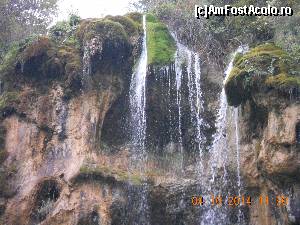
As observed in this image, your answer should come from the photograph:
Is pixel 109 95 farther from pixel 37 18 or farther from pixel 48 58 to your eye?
pixel 37 18

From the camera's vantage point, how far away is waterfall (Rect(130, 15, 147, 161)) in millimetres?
13564

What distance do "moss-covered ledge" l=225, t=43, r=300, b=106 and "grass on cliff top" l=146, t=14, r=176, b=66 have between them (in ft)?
10.0

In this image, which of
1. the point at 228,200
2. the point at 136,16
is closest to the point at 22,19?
the point at 136,16

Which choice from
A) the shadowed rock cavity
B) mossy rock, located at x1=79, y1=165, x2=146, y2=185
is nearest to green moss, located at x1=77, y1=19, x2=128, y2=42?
mossy rock, located at x1=79, y1=165, x2=146, y2=185

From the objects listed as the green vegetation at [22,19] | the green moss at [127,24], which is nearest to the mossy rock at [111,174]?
the green moss at [127,24]

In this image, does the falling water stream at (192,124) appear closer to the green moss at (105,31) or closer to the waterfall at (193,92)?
the waterfall at (193,92)

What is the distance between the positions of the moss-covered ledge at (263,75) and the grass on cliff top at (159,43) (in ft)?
10.0

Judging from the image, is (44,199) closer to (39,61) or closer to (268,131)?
(39,61)

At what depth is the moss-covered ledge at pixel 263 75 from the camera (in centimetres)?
1085

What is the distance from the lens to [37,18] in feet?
67.7

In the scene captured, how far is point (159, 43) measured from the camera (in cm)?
1506

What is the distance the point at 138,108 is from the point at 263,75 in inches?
167

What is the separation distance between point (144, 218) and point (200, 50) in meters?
6.04

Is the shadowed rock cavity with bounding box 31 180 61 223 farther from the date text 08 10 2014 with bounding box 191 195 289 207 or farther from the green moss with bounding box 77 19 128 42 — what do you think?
the green moss with bounding box 77 19 128 42
